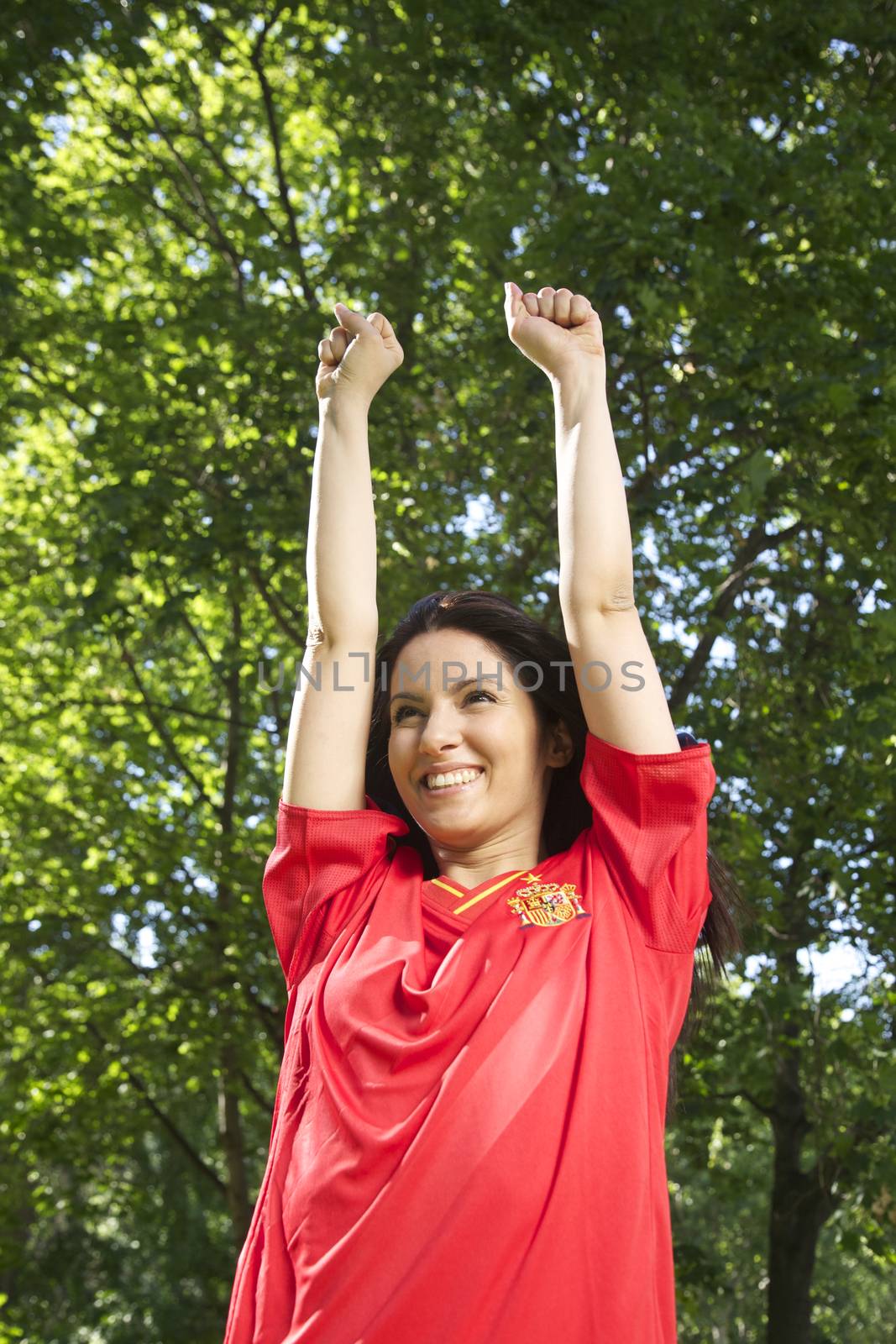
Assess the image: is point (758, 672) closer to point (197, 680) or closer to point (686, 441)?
point (686, 441)

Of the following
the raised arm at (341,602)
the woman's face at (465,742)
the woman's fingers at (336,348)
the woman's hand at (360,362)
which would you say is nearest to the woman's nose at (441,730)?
the woman's face at (465,742)

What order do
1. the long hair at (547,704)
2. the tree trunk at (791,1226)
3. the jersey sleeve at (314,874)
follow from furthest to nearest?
1. the tree trunk at (791,1226)
2. the long hair at (547,704)
3. the jersey sleeve at (314,874)

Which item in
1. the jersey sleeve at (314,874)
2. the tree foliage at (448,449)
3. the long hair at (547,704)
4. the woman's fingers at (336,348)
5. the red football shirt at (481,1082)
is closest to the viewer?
the red football shirt at (481,1082)

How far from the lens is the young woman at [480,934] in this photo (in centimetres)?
144

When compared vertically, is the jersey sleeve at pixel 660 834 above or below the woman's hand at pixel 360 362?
below

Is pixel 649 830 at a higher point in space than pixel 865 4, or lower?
lower

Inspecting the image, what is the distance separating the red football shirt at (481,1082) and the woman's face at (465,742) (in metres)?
0.09

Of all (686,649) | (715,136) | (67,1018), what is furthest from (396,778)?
(67,1018)

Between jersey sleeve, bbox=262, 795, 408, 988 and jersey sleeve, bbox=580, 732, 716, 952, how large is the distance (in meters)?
0.36

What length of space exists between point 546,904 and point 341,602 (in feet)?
1.85

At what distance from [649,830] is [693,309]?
4280 millimetres

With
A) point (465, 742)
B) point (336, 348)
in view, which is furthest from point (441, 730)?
point (336, 348)

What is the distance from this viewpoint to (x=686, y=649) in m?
6.07

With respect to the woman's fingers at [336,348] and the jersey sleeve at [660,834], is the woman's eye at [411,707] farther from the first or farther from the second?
the woman's fingers at [336,348]
